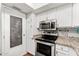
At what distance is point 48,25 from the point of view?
3.11ft

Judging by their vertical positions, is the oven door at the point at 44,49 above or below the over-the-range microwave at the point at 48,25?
below

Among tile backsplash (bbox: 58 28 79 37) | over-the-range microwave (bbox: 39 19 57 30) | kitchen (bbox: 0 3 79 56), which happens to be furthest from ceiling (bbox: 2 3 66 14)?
tile backsplash (bbox: 58 28 79 37)

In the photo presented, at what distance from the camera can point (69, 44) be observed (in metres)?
A: 0.85

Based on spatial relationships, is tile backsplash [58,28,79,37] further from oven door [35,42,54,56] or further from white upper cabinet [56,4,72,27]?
oven door [35,42,54,56]

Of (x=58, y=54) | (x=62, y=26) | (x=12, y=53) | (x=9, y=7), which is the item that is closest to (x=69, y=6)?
(x=62, y=26)

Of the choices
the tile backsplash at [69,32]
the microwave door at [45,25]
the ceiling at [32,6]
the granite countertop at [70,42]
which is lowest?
the granite countertop at [70,42]

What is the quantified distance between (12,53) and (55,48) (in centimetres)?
56

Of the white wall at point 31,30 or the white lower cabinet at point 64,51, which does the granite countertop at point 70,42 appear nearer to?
the white lower cabinet at point 64,51

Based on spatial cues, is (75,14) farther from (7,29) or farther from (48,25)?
→ (7,29)

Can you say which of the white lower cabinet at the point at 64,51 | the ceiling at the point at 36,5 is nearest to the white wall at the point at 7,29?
the ceiling at the point at 36,5

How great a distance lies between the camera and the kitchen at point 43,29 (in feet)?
2.82

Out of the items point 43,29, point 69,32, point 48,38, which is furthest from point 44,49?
point 69,32

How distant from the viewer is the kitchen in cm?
86

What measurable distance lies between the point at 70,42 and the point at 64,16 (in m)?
0.33
